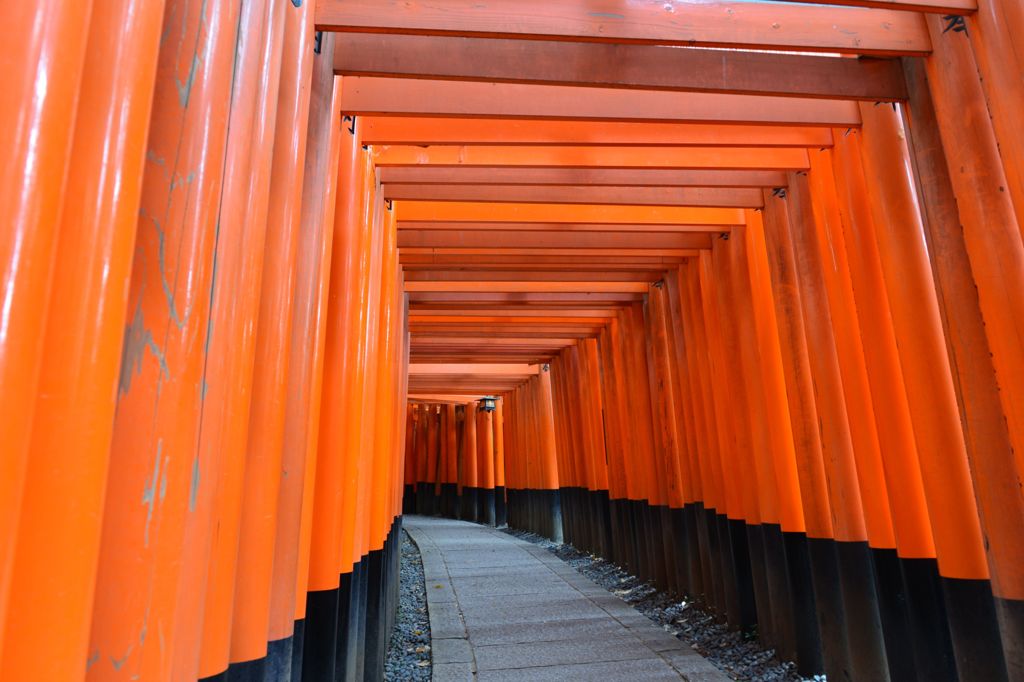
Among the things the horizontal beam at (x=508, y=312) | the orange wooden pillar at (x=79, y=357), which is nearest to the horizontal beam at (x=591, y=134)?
the orange wooden pillar at (x=79, y=357)

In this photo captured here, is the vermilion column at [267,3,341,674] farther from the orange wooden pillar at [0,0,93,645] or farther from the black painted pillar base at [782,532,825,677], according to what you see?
the black painted pillar base at [782,532,825,677]

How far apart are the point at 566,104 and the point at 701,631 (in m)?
4.90

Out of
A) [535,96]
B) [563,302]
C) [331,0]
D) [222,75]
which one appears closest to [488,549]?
[563,302]

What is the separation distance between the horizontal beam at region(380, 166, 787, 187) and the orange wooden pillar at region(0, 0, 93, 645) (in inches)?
158

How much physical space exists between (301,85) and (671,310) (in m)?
5.58

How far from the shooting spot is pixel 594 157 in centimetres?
461

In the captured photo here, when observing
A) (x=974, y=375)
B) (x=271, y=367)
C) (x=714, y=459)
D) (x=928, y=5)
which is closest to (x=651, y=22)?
(x=928, y=5)

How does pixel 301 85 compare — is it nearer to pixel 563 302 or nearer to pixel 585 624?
pixel 585 624

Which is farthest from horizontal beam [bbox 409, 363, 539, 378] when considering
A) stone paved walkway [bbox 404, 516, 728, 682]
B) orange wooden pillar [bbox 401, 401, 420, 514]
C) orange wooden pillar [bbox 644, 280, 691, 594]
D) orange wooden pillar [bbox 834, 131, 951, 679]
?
orange wooden pillar [bbox 834, 131, 951, 679]

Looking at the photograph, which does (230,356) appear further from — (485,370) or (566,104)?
(485,370)

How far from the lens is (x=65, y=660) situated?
2.74 ft

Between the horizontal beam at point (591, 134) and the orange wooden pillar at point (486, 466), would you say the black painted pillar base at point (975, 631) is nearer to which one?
the horizontal beam at point (591, 134)

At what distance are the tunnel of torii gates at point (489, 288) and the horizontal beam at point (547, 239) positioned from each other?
28 mm

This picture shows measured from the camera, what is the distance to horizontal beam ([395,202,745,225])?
557 cm
